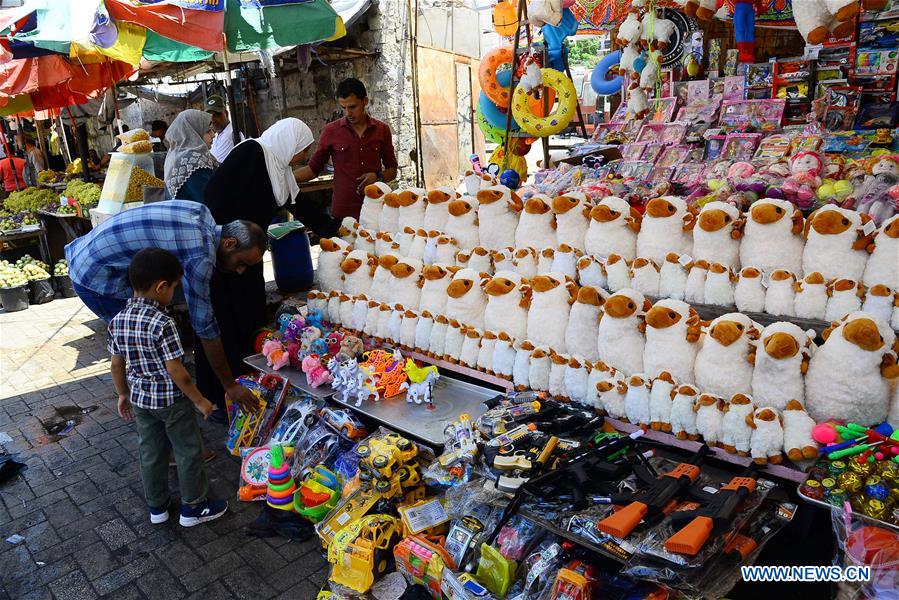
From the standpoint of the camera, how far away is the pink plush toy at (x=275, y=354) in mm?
3482

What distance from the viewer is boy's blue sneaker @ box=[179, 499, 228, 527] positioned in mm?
3082

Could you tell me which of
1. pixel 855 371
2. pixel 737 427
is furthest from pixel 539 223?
pixel 855 371

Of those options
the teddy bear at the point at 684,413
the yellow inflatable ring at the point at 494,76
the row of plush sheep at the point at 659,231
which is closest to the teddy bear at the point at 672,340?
the teddy bear at the point at 684,413

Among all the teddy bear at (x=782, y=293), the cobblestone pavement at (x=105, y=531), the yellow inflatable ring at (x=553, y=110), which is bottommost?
the cobblestone pavement at (x=105, y=531)

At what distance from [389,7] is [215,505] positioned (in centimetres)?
819

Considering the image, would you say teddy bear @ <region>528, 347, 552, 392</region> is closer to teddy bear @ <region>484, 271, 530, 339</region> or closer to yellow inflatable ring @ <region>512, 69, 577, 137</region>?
teddy bear @ <region>484, 271, 530, 339</region>

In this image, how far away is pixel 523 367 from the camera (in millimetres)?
2824

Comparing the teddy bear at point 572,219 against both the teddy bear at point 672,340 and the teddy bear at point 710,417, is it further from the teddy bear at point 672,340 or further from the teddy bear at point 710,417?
the teddy bear at point 710,417

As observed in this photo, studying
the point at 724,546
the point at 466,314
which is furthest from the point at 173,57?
the point at 724,546

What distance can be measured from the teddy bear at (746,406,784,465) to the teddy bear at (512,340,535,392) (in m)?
1.00

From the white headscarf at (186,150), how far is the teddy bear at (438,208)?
1736mm

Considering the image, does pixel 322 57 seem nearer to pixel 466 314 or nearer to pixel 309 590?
pixel 466 314

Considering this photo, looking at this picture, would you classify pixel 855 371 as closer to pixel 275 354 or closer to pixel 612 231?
pixel 612 231

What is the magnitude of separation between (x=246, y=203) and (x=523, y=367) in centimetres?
217
